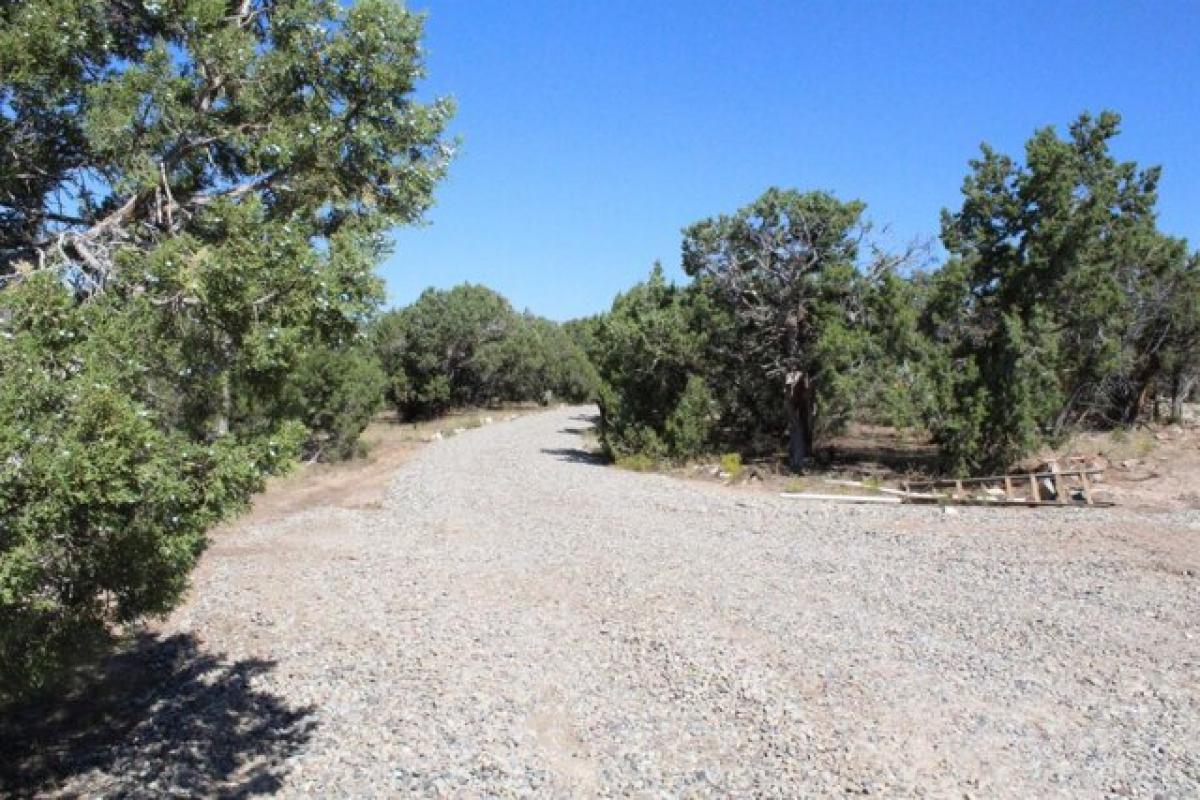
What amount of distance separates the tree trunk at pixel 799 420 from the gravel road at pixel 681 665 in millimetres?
7344

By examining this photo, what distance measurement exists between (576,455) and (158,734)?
1954 cm

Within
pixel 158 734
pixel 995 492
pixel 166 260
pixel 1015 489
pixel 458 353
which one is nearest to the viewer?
pixel 166 260

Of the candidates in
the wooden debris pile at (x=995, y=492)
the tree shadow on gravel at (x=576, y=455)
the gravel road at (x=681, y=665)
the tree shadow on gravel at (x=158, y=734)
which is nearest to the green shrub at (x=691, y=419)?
the tree shadow on gravel at (x=576, y=455)

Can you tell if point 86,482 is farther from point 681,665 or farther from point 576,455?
point 576,455

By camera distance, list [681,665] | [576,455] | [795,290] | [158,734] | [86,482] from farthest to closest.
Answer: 1. [576,455]
2. [795,290]
3. [681,665]
4. [158,734]
5. [86,482]

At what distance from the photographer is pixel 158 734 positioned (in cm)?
742

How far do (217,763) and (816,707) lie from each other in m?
5.05

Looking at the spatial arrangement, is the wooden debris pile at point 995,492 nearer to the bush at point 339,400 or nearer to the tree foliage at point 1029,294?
the tree foliage at point 1029,294

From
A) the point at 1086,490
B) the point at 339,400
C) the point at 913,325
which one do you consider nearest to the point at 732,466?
the point at 913,325

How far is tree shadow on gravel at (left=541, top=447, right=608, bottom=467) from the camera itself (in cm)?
2514

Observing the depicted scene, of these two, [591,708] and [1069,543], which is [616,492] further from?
[591,708]

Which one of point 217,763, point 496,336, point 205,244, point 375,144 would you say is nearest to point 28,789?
point 217,763

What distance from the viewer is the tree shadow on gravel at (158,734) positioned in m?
6.57

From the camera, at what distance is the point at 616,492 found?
63.0 feet
